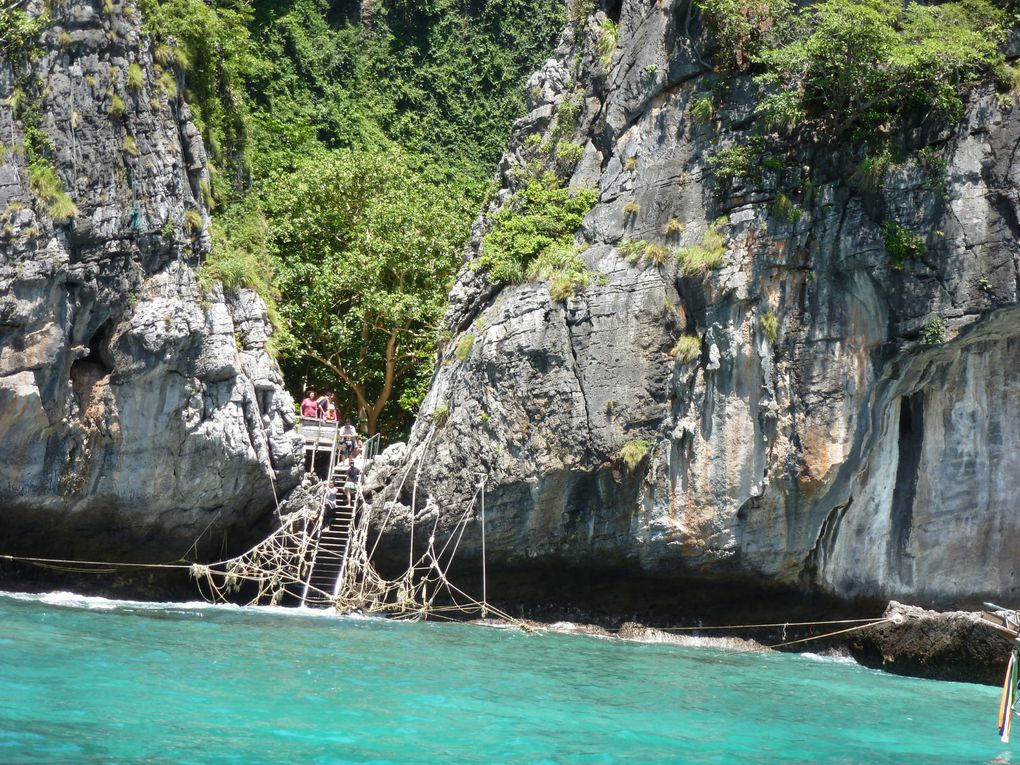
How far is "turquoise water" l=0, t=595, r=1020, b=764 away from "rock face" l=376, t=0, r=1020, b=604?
8.71 ft

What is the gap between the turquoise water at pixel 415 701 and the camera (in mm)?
8609

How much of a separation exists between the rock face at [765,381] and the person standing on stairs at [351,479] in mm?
838

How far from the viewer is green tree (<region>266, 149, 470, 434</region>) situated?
25109mm

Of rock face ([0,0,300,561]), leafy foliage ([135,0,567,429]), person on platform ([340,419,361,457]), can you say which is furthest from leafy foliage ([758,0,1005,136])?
rock face ([0,0,300,561])

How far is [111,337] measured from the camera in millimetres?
17766

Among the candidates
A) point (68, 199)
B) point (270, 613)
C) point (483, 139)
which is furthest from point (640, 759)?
point (483, 139)

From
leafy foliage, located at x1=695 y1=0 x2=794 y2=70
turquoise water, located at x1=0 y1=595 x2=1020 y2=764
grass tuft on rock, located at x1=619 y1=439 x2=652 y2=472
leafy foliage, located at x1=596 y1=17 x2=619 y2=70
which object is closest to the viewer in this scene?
turquoise water, located at x1=0 y1=595 x2=1020 y2=764

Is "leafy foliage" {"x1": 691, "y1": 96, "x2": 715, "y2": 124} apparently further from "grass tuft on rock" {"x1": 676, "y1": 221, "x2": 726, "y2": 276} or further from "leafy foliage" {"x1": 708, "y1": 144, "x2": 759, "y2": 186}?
"grass tuft on rock" {"x1": 676, "y1": 221, "x2": 726, "y2": 276}

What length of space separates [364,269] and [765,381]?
1142cm

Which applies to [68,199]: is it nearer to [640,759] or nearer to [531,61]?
[640,759]

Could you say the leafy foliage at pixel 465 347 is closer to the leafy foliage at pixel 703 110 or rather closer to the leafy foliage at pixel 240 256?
the leafy foliage at pixel 240 256

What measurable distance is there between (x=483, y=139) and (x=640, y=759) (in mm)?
26716

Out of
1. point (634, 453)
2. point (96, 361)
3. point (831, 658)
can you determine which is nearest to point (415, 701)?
point (634, 453)

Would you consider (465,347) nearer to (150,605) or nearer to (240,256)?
(240,256)
